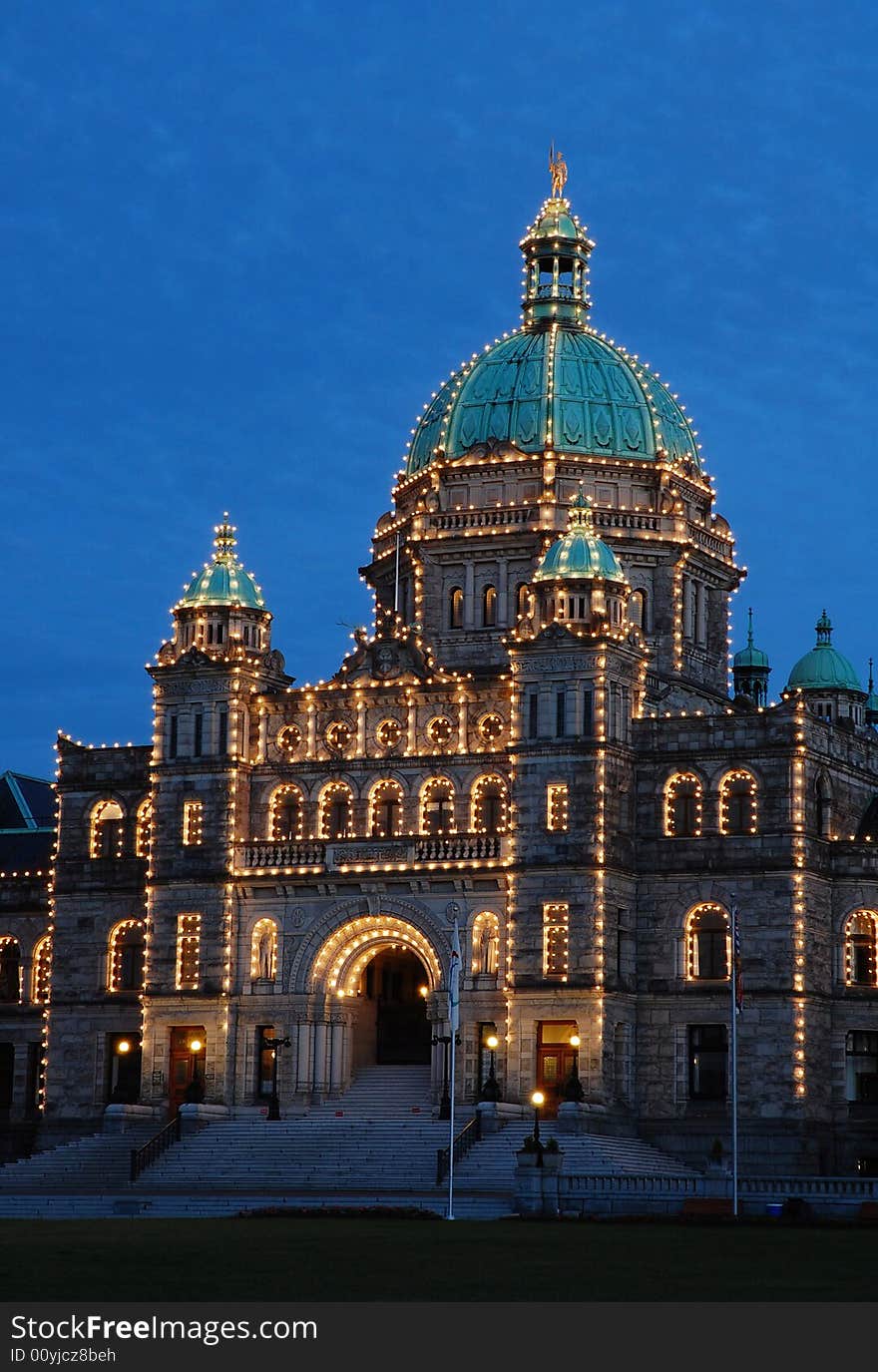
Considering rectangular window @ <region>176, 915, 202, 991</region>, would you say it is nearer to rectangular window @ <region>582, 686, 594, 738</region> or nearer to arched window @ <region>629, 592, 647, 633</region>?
rectangular window @ <region>582, 686, 594, 738</region>

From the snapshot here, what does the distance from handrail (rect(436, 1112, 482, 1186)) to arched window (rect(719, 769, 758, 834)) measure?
1445cm

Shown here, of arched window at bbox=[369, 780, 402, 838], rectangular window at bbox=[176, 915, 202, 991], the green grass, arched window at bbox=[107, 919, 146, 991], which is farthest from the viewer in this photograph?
arched window at bbox=[107, 919, 146, 991]

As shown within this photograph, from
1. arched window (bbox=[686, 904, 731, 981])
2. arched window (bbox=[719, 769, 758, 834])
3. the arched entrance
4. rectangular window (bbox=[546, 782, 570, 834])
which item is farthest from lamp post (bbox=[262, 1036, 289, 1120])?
arched window (bbox=[719, 769, 758, 834])

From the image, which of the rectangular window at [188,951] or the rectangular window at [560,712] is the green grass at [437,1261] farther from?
the rectangular window at [188,951]

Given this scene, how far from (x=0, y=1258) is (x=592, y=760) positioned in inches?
1688

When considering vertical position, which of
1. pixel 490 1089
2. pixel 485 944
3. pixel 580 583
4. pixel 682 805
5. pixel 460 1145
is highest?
pixel 580 583

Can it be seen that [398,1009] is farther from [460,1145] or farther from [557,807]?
[460,1145]

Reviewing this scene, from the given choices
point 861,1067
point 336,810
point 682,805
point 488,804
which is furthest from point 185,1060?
point 861,1067

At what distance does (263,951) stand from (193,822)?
5.73 meters

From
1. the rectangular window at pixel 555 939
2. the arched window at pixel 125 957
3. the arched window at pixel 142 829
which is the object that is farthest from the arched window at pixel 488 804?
the arched window at pixel 125 957

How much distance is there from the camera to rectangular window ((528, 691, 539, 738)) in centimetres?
9712

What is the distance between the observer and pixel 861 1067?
3871 inches

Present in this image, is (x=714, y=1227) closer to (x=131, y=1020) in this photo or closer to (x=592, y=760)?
(x=592, y=760)
